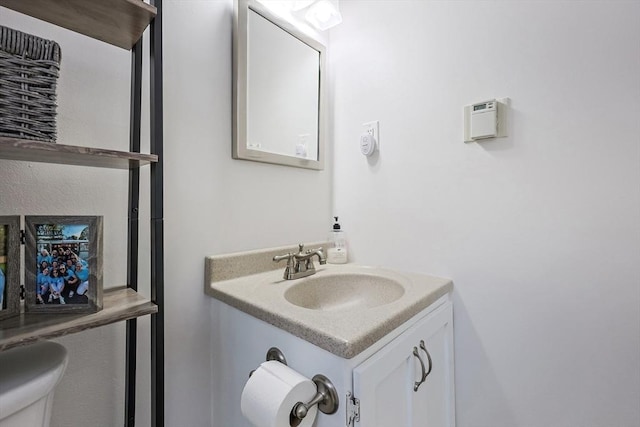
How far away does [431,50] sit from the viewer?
1.13 m

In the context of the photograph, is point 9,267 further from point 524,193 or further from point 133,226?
point 524,193

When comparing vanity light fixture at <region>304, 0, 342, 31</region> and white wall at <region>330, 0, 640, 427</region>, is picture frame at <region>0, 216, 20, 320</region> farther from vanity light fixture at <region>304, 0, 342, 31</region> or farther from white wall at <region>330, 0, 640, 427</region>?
vanity light fixture at <region>304, 0, 342, 31</region>

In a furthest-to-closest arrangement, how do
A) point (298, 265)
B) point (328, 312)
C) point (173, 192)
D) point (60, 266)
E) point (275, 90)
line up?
point (275, 90), point (298, 265), point (173, 192), point (328, 312), point (60, 266)

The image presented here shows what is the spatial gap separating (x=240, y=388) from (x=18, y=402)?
0.52 m

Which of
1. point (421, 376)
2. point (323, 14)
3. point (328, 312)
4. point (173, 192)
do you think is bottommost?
point (421, 376)

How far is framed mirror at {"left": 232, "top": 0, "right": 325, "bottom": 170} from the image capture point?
1.06 m

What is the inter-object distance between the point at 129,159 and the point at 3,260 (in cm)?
30

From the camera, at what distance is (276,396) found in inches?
23.0

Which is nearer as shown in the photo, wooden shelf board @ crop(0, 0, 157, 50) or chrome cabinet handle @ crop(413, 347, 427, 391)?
wooden shelf board @ crop(0, 0, 157, 50)

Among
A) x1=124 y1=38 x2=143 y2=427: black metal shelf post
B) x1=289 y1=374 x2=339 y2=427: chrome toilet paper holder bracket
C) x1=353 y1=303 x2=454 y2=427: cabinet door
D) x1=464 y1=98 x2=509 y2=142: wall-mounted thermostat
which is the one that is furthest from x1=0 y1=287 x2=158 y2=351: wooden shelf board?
x1=464 y1=98 x2=509 y2=142: wall-mounted thermostat

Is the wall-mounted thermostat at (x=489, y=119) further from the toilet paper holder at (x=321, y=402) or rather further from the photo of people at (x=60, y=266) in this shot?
the photo of people at (x=60, y=266)

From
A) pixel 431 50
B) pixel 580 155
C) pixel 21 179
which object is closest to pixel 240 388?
pixel 21 179

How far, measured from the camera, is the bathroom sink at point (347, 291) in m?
1.08

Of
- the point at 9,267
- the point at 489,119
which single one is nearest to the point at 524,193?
the point at 489,119
